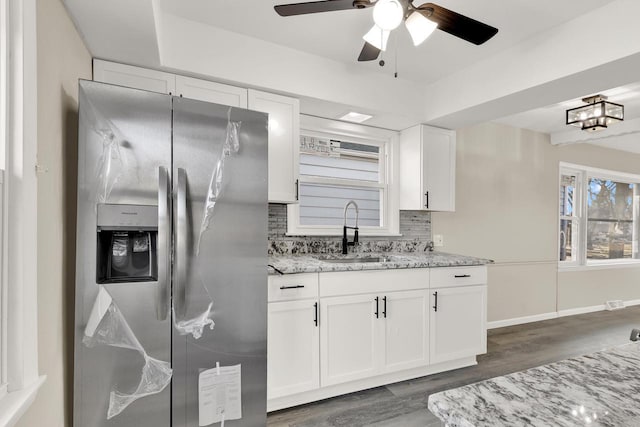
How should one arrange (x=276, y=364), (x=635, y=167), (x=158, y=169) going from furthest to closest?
1. (x=635, y=167)
2. (x=276, y=364)
3. (x=158, y=169)

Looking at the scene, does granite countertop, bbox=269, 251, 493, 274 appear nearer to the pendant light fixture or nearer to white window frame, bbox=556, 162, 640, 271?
the pendant light fixture

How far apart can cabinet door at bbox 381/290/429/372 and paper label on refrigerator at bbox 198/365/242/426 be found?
45.8 inches

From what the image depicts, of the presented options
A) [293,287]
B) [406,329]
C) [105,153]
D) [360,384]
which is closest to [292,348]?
[293,287]

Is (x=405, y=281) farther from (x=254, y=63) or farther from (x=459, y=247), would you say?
(x=254, y=63)

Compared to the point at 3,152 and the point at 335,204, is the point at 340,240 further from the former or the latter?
the point at 3,152

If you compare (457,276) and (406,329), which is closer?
(406,329)

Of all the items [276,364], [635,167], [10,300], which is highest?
[635,167]

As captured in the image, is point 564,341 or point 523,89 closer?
point 523,89

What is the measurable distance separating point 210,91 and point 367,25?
1132mm

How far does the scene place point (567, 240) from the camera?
487 cm

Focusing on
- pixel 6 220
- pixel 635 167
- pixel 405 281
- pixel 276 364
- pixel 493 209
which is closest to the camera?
pixel 6 220

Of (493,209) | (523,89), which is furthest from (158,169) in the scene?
(493,209)

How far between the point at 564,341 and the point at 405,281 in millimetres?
2387

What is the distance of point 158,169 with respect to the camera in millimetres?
1583
